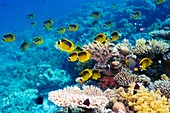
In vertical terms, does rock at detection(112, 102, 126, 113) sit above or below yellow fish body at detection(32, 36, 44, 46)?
below

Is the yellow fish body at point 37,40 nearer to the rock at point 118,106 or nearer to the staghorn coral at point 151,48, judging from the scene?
the staghorn coral at point 151,48

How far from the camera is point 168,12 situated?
2098 centimetres

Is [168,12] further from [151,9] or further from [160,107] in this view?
[160,107]

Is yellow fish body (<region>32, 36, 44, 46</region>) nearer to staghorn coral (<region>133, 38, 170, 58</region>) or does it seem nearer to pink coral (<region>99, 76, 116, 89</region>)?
pink coral (<region>99, 76, 116, 89</region>)

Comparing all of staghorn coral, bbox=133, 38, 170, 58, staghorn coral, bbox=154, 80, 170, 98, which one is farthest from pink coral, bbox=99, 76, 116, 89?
staghorn coral, bbox=133, 38, 170, 58

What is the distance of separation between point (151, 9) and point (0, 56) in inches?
575

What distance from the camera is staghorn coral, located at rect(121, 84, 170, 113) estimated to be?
466 cm

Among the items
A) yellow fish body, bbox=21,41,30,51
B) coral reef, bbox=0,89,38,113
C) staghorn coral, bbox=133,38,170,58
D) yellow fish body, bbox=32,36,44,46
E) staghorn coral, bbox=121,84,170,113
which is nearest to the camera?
staghorn coral, bbox=121,84,170,113

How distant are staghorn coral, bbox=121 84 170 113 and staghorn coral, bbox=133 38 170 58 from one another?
2082 mm

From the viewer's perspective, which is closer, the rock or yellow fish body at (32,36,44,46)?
the rock

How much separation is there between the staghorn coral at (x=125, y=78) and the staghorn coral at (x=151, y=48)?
3.59 feet

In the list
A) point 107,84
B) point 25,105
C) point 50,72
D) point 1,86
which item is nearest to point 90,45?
point 107,84

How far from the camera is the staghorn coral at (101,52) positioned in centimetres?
706

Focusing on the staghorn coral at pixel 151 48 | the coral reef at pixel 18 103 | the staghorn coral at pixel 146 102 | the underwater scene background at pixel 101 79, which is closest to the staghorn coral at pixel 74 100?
the underwater scene background at pixel 101 79
